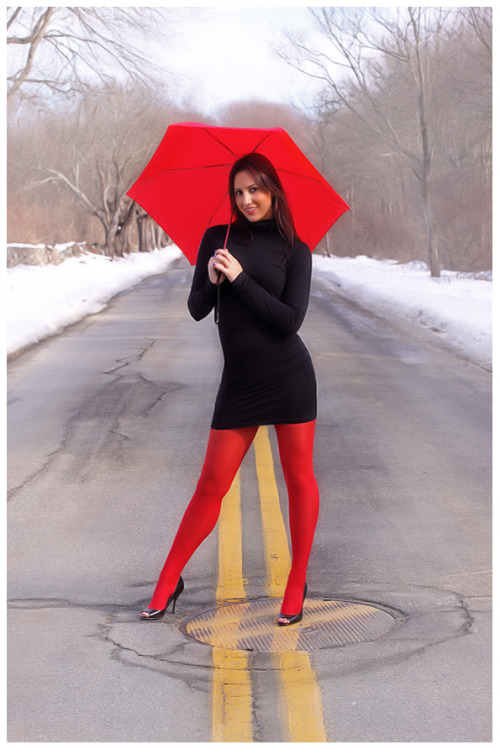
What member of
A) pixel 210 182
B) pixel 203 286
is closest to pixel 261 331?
pixel 203 286

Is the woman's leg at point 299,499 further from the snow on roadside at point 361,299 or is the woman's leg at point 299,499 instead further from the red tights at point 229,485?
the snow on roadside at point 361,299

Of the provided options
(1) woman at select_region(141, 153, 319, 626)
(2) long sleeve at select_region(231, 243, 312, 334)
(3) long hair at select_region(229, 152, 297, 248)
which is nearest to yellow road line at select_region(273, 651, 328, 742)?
(1) woman at select_region(141, 153, 319, 626)

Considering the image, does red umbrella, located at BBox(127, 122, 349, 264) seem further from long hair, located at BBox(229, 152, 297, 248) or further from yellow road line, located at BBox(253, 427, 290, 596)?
yellow road line, located at BBox(253, 427, 290, 596)

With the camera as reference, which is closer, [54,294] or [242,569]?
[242,569]

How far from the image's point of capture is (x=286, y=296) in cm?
422

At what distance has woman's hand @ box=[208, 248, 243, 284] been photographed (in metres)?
4.02

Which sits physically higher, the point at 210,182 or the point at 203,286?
the point at 210,182

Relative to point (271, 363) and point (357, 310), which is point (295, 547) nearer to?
point (271, 363)

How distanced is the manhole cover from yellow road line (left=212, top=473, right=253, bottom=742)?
0.38 ft

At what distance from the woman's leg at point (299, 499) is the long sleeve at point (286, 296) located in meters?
0.51

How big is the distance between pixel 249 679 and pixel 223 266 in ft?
5.47

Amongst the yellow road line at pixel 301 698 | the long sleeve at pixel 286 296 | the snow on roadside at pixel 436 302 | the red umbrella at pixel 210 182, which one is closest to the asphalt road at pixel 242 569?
the yellow road line at pixel 301 698

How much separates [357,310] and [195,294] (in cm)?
1745

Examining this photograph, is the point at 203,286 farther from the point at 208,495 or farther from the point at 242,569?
the point at 242,569
